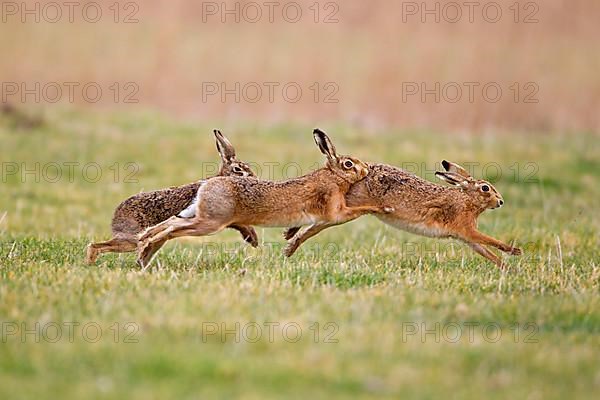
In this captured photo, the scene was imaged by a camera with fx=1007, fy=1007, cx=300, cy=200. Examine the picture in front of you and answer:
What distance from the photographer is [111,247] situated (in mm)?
8453

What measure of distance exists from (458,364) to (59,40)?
58.9ft

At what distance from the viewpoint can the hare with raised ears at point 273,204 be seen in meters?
8.09

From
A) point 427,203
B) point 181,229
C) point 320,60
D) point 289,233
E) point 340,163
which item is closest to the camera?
point 181,229

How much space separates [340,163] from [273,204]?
87 centimetres

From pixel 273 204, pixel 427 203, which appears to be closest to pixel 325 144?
pixel 273 204

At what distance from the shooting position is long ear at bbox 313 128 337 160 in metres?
8.83

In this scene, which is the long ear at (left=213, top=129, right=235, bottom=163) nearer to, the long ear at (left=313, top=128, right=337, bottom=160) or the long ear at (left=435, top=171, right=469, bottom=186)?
the long ear at (left=313, top=128, right=337, bottom=160)

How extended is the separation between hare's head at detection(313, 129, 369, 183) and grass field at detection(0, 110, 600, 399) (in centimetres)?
77

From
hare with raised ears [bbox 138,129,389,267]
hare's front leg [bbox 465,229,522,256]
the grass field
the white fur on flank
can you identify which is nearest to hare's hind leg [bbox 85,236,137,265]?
the grass field

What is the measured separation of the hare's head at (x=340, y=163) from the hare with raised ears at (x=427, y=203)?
0.41 ft

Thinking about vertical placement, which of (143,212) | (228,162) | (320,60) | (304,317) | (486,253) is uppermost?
(320,60)

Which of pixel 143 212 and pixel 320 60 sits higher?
pixel 320 60

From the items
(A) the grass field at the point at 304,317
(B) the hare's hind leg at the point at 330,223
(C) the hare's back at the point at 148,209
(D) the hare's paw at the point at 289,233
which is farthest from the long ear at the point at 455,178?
(C) the hare's back at the point at 148,209

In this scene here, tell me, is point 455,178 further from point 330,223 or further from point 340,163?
point 330,223
